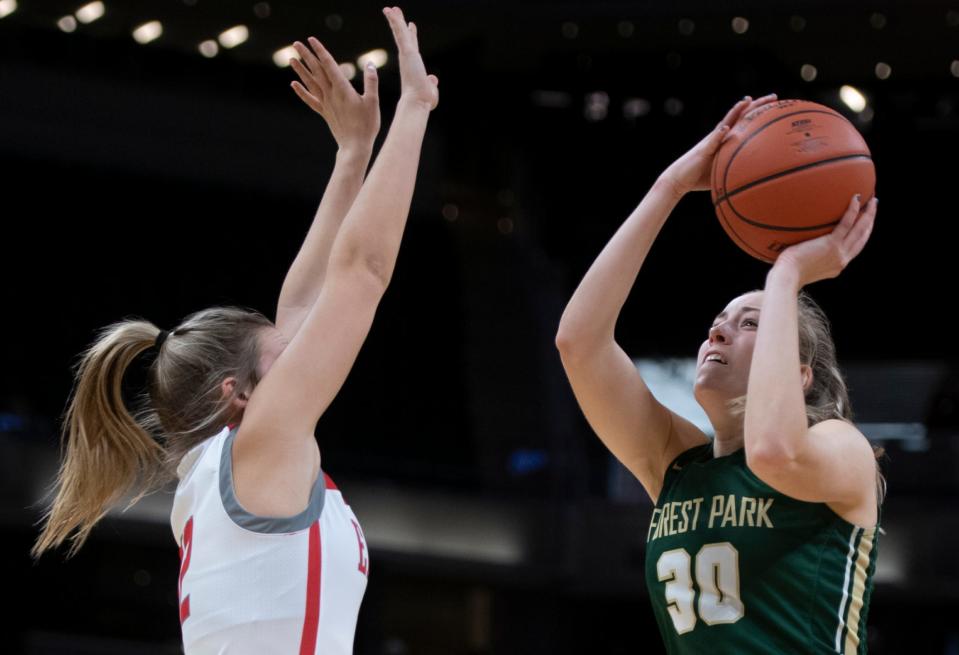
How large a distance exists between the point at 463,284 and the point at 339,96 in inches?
416

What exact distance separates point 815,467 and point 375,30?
8416 millimetres

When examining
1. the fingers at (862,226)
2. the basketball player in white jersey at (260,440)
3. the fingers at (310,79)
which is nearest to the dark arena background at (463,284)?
the fingers at (310,79)

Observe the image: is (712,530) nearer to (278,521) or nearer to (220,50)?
(278,521)

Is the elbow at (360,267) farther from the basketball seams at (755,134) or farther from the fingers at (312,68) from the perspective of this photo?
the basketball seams at (755,134)

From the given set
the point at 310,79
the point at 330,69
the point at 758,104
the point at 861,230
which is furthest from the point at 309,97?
the point at 861,230

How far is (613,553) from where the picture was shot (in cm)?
1184

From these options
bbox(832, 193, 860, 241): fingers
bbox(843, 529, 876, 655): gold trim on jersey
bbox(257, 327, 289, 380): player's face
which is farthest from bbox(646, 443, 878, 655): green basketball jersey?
bbox(257, 327, 289, 380): player's face

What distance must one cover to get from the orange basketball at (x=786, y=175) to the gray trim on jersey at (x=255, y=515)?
0.99 meters

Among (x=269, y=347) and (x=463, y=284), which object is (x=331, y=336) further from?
(x=463, y=284)

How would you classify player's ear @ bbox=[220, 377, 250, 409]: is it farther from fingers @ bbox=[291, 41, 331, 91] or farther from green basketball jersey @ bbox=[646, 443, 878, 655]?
green basketball jersey @ bbox=[646, 443, 878, 655]

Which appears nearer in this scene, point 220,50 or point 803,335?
point 803,335

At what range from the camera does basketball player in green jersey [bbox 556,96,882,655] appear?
205 centimetres

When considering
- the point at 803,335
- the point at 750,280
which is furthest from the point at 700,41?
the point at 803,335

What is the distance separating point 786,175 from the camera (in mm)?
2283
